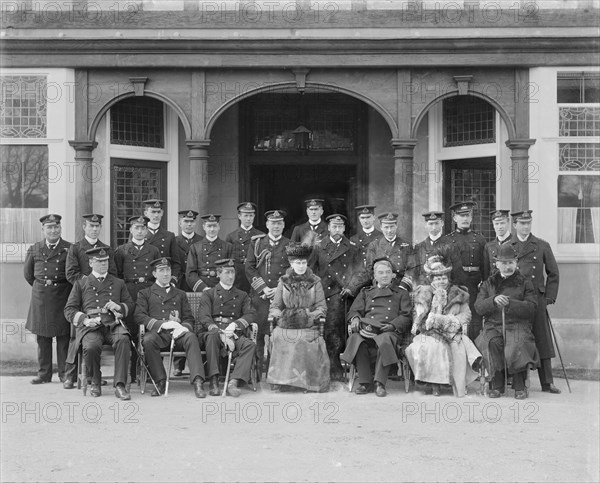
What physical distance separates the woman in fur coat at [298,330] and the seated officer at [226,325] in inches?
11.7

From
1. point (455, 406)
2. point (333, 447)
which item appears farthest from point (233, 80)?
point (333, 447)

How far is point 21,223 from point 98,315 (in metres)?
3.27

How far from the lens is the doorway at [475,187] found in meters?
13.0

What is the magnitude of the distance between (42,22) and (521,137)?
6.59 m

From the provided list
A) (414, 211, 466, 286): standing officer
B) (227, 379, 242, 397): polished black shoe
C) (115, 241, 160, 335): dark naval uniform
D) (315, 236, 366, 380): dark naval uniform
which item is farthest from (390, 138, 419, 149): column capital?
(227, 379, 242, 397): polished black shoe

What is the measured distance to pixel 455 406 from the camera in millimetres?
8914

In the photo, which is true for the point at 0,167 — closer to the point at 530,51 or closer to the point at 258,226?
the point at 258,226

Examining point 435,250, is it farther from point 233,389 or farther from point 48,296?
point 48,296

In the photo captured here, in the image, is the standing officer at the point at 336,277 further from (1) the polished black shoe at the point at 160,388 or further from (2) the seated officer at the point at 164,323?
(1) the polished black shoe at the point at 160,388

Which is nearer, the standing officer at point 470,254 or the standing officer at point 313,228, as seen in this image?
the standing officer at point 470,254

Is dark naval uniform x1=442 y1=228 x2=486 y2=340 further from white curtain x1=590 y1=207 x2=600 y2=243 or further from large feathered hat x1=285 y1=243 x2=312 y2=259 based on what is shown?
white curtain x1=590 y1=207 x2=600 y2=243

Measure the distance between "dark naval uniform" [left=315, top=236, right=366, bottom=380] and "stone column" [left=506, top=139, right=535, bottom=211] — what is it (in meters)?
2.77

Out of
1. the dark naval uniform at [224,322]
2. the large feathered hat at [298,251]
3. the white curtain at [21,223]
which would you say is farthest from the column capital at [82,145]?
the large feathered hat at [298,251]

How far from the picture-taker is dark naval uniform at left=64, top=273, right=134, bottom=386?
9.38 meters
